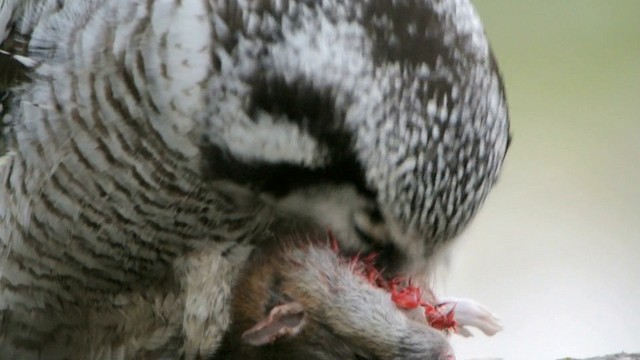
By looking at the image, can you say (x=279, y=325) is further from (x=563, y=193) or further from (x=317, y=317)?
(x=563, y=193)

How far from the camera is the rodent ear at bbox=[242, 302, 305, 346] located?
1.25 meters

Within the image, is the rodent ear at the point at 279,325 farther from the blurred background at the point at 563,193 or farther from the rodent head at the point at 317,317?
the blurred background at the point at 563,193

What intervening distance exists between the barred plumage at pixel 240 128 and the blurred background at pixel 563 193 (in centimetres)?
133

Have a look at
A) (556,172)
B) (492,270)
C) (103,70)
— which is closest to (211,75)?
(103,70)

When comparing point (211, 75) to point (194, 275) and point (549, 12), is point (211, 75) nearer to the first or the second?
A: point (194, 275)

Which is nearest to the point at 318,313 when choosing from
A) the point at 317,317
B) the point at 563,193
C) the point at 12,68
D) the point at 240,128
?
the point at 317,317

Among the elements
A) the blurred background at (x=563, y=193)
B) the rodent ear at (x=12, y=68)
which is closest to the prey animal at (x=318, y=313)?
the rodent ear at (x=12, y=68)

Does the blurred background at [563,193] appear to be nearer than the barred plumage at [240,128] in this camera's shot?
No

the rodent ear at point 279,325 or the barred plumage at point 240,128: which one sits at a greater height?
the barred plumage at point 240,128

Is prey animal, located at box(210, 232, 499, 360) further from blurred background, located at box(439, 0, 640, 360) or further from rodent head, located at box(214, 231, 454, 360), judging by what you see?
blurred background, located at box(439, 0, 640, 360)

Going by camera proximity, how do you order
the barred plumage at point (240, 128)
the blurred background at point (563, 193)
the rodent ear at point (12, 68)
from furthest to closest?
the blurred background at point (563, 193)
the rodent ear at point (12, 68)
the barred plumage at point (240, 128)

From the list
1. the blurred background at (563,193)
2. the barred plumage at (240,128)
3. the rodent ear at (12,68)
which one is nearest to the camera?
the barred plumage at (240,128)

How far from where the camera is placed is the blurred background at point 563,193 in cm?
277

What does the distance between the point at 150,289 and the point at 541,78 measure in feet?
6.38
